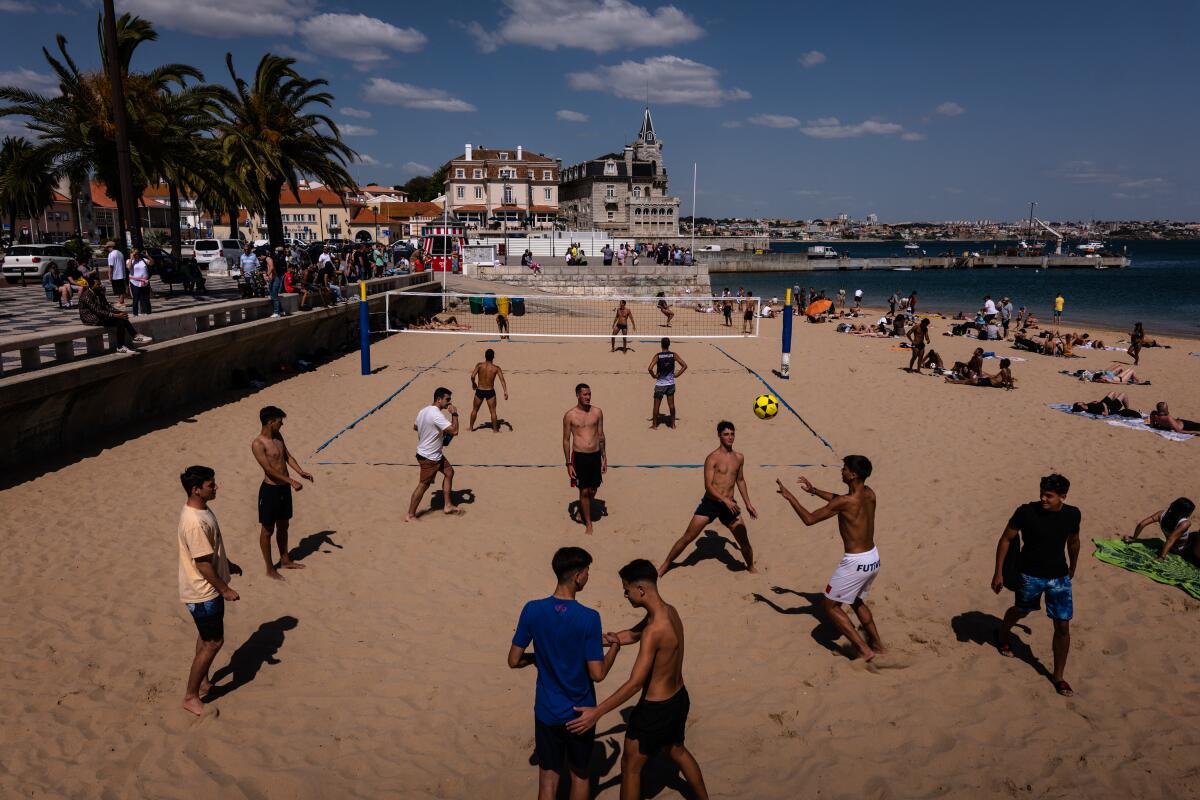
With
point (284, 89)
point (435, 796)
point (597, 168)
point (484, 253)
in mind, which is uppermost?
point (597, 168)

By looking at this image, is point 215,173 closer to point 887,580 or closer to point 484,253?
point 484,253

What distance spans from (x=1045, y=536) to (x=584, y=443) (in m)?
4.46

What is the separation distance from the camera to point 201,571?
15.8 ft

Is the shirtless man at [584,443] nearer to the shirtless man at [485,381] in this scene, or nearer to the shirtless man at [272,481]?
the shirtless man at [272,481]

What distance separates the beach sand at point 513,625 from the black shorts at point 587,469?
731mm

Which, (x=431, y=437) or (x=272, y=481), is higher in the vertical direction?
(x=431, y=437)

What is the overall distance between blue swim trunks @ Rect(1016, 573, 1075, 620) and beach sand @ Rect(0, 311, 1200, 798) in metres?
0.69

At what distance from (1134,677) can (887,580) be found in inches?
→ 83.9

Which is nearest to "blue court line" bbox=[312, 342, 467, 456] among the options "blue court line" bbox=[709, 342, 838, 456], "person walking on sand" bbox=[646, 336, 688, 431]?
"person walking on sand" bbox=[646, 336, 688, 431]

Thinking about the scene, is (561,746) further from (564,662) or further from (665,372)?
(665,372)

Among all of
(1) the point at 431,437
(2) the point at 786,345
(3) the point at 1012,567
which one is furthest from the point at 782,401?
(3) the point at 1012,567

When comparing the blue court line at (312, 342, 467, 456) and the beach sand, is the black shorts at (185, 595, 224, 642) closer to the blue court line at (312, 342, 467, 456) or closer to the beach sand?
the beach sand

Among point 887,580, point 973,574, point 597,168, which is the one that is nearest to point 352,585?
point 887,580

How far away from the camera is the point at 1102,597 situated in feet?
23.1
